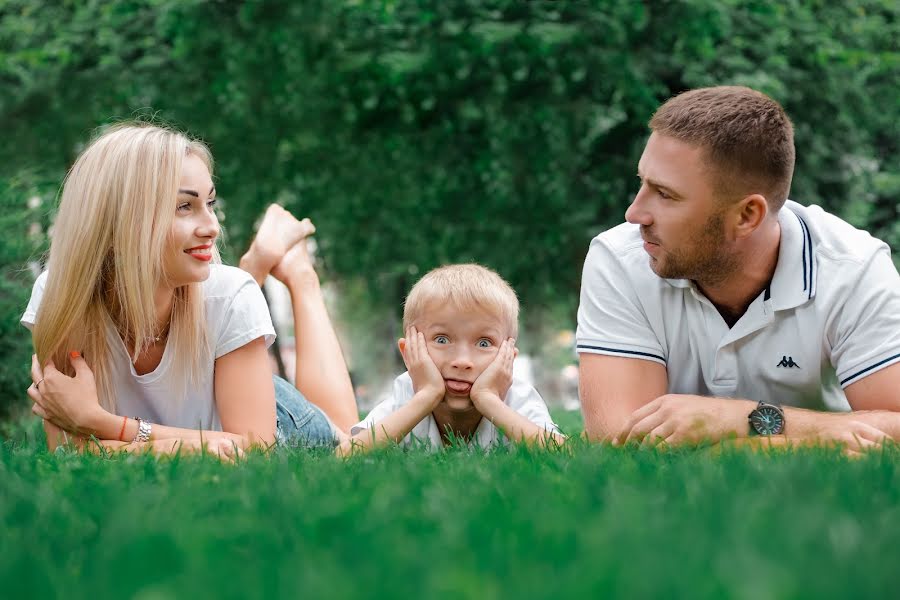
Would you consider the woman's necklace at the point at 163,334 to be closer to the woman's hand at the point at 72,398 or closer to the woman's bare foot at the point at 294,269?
the woman's hand at the point at 72,398

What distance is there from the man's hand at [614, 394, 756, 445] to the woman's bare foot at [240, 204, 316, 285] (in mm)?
3270

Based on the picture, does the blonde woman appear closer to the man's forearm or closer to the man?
the man

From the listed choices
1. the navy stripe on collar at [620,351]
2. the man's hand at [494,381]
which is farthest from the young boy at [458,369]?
the navy stripe on collar at [620,351]

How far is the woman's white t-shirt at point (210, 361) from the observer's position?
16.0 ft

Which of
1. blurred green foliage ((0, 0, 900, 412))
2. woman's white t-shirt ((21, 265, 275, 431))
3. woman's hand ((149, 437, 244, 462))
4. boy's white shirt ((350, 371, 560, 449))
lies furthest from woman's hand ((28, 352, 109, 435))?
blurred green foliage ((0, 0, 900, 412))

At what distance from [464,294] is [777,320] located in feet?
4.79

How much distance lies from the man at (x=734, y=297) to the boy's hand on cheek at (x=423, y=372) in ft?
2.26

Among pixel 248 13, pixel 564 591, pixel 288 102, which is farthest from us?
pixel 288 102

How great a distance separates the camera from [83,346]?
15.5ft

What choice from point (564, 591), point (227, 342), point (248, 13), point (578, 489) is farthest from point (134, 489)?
point (248, 13)

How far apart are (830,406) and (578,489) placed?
95.3 inches

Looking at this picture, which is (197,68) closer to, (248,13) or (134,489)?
(248,13)

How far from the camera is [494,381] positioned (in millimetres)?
4836

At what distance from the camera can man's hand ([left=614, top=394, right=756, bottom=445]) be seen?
13.1ft
